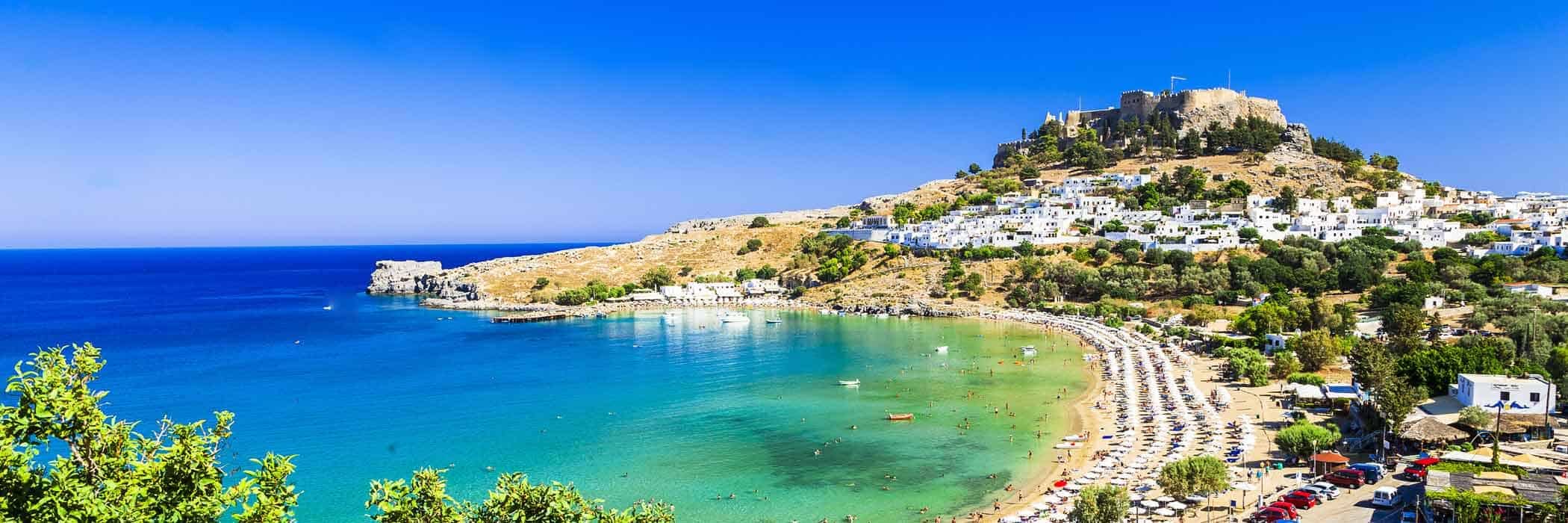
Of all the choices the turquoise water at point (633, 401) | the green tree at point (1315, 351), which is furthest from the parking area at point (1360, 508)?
the green tree at point (1315, 351)

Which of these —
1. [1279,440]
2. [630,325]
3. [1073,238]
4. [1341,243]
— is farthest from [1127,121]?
[1279,440]

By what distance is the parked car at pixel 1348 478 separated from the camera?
21.7m

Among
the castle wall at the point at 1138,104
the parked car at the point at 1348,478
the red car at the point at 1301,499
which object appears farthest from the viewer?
the castle wall at the point at 1138,104

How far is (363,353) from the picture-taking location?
5653cm

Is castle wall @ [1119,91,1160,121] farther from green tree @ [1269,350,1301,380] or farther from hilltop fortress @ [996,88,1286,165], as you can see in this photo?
green tree @ [1269,350,1301,380]

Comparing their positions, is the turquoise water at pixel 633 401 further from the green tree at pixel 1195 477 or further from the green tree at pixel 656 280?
the green tree at pixel 656 280

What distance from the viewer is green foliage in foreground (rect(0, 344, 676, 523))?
9094mm

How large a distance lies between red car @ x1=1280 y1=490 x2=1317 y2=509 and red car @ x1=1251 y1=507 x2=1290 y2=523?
0.82m

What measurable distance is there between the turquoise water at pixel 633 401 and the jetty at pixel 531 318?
6.63ft

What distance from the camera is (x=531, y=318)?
75.6 metres

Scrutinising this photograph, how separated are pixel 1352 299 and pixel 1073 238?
28522 mm

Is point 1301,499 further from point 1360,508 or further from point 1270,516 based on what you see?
point 1270,516

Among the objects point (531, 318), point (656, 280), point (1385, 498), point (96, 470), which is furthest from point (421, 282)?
point (1385, 498)

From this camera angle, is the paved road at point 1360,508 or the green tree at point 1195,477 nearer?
the paved road at point 1360,508
